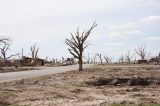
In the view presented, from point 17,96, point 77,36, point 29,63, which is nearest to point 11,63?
point 29,63

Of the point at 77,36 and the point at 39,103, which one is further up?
the point at 77,36

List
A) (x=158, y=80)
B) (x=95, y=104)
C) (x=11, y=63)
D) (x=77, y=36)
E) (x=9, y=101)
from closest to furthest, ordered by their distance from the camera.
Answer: (x=95, y=104)
(x=9, y=101)
(x=158, y=80)
(x=77, y=36)
(x=11, y=63)

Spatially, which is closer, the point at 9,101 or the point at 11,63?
the point at 9,101

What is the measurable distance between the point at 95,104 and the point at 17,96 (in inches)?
190

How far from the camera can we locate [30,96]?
19.4m

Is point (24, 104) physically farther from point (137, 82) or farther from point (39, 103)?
point (137, 82)

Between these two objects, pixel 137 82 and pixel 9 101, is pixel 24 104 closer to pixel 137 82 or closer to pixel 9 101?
pixel 9 101

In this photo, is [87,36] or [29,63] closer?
[87,36]

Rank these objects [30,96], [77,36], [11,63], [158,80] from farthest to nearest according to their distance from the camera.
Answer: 1. [11,63]
2. [77,36]
3. [158,80]
4. [30,96]

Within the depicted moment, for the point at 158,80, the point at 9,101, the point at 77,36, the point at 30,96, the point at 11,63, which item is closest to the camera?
the point at 9,101

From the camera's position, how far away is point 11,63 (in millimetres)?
95438

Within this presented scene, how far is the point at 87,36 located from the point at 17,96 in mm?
30872

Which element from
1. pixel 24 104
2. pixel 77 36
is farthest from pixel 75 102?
pixel 77 36

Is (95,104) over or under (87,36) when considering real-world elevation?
under
